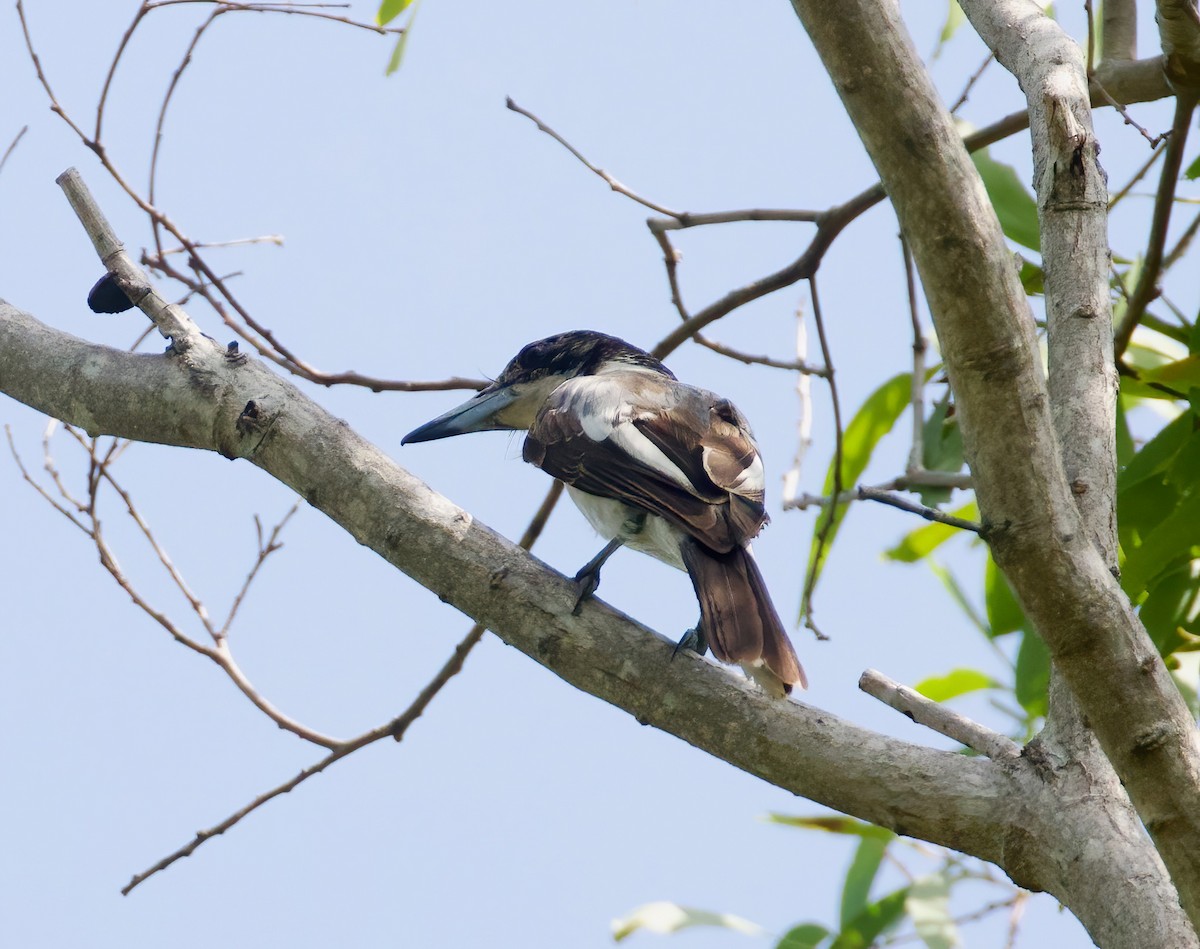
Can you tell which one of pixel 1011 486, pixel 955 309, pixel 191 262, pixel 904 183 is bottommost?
A: pixel 1011 486

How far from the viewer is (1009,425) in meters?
1.43

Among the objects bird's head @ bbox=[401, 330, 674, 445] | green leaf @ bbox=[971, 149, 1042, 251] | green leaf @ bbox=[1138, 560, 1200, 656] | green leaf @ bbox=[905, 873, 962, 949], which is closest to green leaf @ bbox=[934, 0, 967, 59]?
green leaf @ bbox=[971, 149, 1042, 251]

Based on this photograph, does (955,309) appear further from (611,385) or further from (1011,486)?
(611,385)

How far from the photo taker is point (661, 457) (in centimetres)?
232

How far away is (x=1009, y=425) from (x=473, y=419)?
1.72m

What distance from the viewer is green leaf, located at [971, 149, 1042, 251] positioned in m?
2.71

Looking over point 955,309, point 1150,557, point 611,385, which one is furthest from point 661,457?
point 955,309

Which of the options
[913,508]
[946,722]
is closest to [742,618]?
[946,722]

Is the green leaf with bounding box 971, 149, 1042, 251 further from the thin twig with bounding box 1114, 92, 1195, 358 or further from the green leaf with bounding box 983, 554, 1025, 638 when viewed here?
the green leaf with bounding box 983, 554, 1025, 638

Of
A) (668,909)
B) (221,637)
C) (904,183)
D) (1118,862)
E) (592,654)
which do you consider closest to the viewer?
(904,183)

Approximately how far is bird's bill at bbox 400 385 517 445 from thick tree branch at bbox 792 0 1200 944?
5.47 ft

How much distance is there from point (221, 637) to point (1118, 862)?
1.81 meters

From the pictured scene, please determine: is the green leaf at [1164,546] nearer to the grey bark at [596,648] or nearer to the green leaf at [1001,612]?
the green leaf at [1001,612]

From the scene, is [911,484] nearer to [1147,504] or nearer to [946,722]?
[1147,504]
